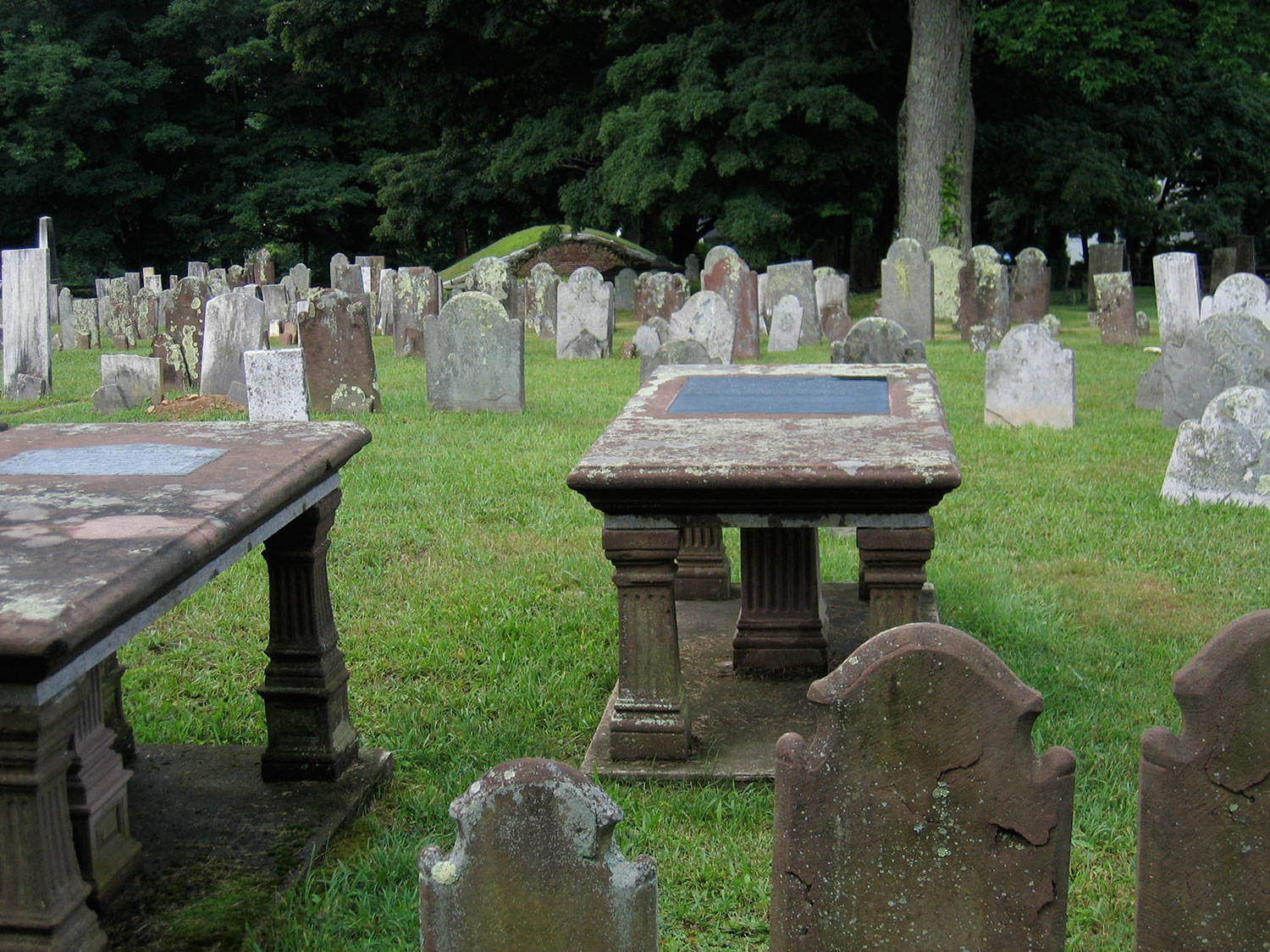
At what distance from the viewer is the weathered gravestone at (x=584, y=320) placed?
663 inches

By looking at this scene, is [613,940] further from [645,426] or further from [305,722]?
[645,426]

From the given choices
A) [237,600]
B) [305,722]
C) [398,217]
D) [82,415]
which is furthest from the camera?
[398,217]

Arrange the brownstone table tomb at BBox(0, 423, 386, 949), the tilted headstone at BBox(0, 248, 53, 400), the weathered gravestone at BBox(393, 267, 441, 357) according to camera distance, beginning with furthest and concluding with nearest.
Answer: the weathered gravestone at BBox(393, 267, 441, 357) < the tilted headstone at BBox(0, 248, 53, 400) < the brownstone table tomb at BBox(0, 423, 386, 949)

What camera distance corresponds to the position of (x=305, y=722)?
3.91m

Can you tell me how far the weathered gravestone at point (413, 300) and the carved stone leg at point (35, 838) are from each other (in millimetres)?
15375

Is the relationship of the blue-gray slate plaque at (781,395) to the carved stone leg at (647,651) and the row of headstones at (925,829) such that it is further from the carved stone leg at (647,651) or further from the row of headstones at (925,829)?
the row of headstones at (925,829)

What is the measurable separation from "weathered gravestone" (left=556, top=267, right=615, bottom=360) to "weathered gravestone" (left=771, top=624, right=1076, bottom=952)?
579 inches

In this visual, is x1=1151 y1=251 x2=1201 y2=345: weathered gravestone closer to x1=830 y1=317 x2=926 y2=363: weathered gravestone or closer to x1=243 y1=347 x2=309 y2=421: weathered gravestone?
x1=830 y1=317 x2=926 y2=363: weathered gravestone

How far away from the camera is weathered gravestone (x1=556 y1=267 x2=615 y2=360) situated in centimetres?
1683

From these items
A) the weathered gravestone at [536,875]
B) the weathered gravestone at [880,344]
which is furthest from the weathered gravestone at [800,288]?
the weathered gravestone at [536,875]

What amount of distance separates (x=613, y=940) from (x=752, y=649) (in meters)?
2.94

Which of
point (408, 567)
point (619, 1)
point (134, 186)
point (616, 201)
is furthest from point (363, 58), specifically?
point (408, 567)

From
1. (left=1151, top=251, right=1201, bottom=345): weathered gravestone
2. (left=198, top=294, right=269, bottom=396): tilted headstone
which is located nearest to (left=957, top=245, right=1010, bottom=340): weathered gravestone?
(left=1151, top=251, right=1201, bottom=345): weathered gravestone

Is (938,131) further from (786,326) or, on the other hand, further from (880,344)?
(880,344)
